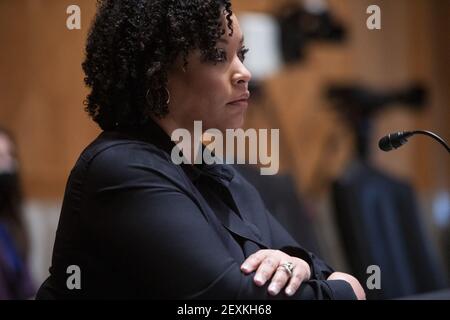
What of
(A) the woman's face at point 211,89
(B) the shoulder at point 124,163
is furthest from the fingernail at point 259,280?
(A) the woman's face at point 211,89

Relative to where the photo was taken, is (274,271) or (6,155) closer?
(274,271)

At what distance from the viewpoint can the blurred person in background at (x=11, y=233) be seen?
6.18ft

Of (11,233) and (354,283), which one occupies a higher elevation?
(354,283)

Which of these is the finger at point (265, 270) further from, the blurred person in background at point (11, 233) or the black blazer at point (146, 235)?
the blurred person in background at point (11, 233)

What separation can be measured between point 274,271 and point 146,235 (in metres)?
0.19

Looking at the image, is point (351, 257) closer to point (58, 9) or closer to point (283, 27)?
point (283, 27)

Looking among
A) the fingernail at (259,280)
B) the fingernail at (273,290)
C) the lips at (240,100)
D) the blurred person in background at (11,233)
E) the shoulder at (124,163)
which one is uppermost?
the lips at (240,100)

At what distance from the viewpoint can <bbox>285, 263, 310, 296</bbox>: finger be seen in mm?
898

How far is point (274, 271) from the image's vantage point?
0.92 meters

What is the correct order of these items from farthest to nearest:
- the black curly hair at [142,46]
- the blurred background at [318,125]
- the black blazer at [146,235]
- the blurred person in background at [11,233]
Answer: the blurred background at [318,125], the blurred person in background at [11,233], the black curly hair at [142,46], the black blazer at [146,235]

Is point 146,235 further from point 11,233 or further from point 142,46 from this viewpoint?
point 11,233

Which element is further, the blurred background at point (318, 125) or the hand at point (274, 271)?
the blurred background at point (318, 125)

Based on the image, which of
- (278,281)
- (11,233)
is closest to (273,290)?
(278,281)
